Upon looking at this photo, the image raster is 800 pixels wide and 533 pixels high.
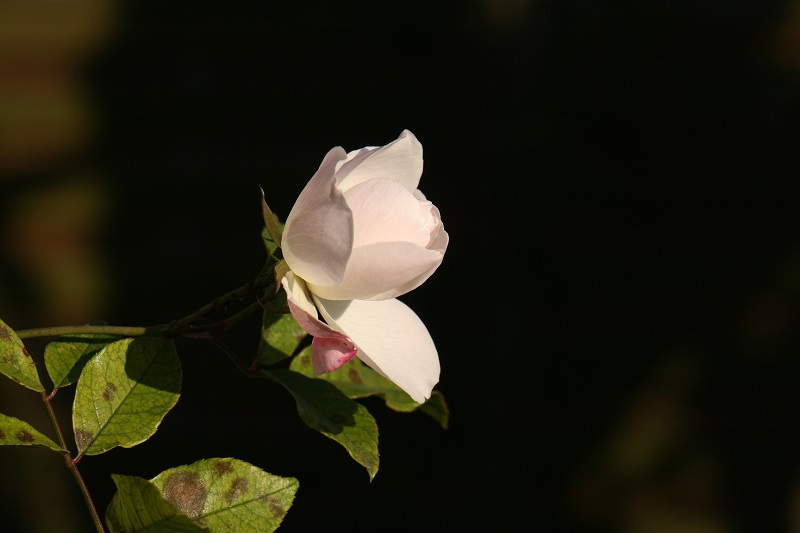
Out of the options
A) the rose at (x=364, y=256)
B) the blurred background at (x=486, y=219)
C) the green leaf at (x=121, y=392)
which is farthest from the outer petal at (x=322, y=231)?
the blurred background at (x=486, y=219)

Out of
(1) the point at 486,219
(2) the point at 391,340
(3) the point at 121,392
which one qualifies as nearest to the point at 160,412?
(3) the point at 121,392

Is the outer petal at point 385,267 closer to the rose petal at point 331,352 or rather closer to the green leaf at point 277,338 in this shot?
the rose petal at point 331,352

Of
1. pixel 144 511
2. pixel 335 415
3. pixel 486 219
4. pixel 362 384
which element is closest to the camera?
pixel 144 511

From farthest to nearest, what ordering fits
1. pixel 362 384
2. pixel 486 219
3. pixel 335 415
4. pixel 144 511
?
pixel 486 219 → pixel 362 384 → pixel 335 415 → pixel 144 511

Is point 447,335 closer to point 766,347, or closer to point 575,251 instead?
point 575,251

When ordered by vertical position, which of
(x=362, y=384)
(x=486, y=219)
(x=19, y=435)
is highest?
(x=19, y=435)

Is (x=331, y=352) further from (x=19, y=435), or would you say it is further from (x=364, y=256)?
(x=19, y=435)

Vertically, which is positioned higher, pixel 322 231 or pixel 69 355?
pixel 322 231
